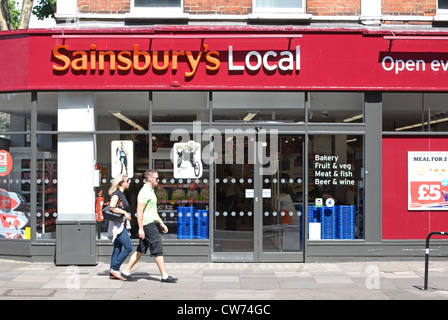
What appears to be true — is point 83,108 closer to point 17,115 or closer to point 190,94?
point 17,115

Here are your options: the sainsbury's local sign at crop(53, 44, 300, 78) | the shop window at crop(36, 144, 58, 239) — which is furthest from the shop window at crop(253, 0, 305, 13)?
the shop window at crop(36, 144, 58, 239)

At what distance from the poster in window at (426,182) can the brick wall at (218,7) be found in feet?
14.2

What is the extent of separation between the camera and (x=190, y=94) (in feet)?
34.7

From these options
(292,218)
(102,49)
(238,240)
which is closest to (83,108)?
(102,49)

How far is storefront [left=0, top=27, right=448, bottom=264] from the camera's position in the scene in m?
10.3

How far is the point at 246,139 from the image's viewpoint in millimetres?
10555

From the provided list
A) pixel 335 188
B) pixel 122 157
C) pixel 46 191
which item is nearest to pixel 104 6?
pixel 122 157

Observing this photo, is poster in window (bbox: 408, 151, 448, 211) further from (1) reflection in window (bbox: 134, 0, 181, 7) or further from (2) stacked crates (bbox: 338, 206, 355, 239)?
(1) reflection in window (bbox: 134, 0, 181, 7)

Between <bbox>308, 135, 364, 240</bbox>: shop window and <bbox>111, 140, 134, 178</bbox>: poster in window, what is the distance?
352 centimetres

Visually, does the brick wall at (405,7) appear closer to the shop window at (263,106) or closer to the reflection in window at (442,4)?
the reflection in window at (442,4)

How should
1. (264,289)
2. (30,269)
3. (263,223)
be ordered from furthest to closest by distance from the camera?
(263,223) < (30,269) < (264,289)

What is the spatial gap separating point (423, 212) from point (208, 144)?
4.43 meters

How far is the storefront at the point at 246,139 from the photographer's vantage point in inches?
406

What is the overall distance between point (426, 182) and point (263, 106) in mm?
3546
